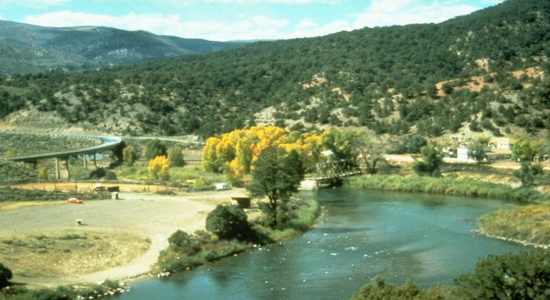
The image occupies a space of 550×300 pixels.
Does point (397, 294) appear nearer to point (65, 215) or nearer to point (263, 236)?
point (263, 236)

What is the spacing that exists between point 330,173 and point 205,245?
35.3m

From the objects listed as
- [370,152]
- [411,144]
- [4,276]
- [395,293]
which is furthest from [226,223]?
[411,144]

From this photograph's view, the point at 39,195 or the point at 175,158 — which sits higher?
the point at 175,158

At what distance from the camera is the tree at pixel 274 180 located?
43344mm

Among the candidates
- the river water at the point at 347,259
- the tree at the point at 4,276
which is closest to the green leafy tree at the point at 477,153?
the river water at the point at 347,259

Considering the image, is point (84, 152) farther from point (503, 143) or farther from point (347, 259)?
point (347, 259)

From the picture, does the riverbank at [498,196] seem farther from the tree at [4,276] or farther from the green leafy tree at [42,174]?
the green leafy tree at [42,174]

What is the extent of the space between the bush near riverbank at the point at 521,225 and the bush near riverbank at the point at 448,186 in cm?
787

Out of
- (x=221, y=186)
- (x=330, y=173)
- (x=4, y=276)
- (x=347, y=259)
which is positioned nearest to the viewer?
(x=4, y=276)

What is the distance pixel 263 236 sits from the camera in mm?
41000

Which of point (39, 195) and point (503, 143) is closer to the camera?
point (39, 195)

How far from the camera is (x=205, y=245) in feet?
123

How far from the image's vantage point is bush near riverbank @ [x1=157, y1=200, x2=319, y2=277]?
113ft

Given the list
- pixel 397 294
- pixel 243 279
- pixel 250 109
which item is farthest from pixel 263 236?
pixel 250 109
